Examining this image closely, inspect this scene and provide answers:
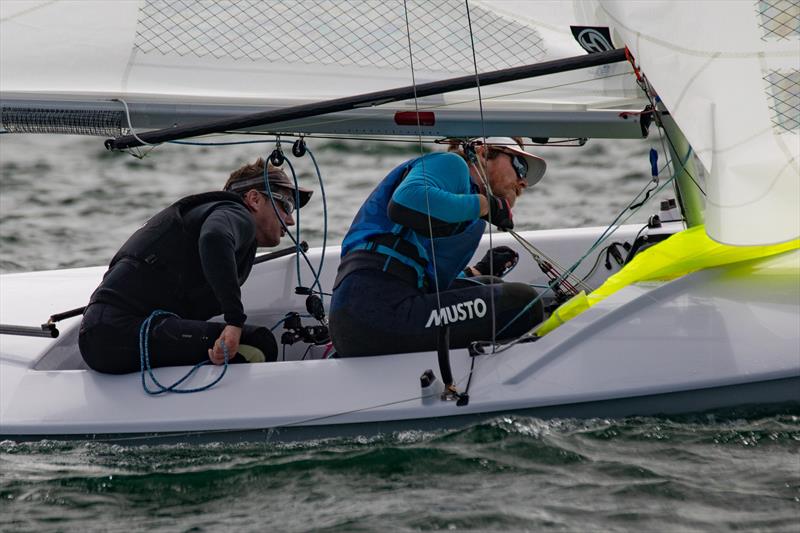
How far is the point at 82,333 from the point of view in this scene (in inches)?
142

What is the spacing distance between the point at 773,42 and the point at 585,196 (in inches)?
177

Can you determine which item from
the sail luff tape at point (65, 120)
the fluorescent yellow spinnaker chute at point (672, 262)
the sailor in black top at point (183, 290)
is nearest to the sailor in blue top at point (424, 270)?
the fluorescent yellow spinnaker chute at point (672, 262)

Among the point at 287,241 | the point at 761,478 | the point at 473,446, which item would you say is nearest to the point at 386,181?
the point at 473,446

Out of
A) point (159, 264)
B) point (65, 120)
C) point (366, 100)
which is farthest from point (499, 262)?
point (65, 120)

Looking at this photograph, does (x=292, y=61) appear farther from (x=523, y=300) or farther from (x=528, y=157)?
(x=523, y=300)

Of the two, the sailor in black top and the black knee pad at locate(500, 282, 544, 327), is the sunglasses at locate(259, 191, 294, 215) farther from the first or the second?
the black knee pad at locate(500, 282, 544, 327)

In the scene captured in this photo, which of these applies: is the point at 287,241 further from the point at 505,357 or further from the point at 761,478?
the point at 761,478

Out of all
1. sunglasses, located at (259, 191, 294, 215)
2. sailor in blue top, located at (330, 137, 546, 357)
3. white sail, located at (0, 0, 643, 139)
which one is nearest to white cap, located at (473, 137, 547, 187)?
sailor in blue top, located at (330, 137, 546, 357)

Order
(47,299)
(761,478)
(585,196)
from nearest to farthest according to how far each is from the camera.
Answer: (761,478) → (47,299) → (585,196)

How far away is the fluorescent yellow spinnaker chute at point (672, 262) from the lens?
3.42 metres

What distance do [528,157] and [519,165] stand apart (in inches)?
2.3

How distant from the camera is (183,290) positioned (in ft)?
12.2

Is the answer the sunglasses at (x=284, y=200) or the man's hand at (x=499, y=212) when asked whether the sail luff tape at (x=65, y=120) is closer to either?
the sunglasses at (x=284, y=200)

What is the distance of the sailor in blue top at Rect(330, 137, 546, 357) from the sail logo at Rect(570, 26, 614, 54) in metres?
0.46
